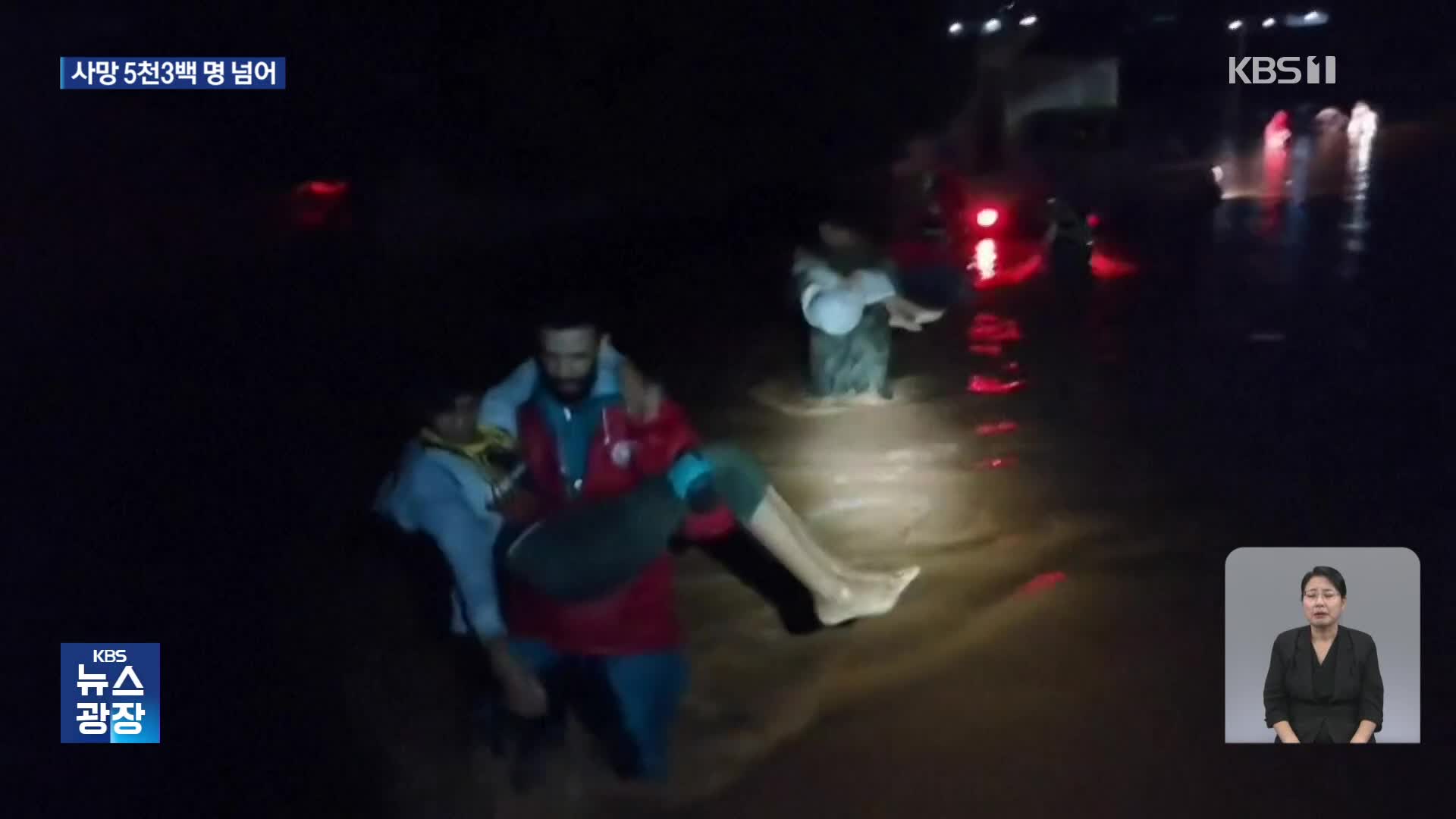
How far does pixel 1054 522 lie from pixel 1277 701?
320mm

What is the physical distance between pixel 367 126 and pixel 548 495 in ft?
1.46

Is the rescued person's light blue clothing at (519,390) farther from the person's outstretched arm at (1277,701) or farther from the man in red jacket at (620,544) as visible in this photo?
the person's outstretched arm at (1277,701)

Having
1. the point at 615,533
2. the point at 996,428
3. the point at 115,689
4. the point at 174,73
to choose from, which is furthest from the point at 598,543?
the point at 174,73

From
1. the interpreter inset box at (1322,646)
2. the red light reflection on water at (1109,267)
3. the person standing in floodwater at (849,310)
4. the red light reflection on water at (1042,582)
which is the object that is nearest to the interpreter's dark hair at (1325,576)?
the interpreter inset box at (1322,646)

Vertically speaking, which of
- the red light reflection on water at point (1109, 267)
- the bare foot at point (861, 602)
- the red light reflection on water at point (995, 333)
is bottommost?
the bare foot at point (861, 602)

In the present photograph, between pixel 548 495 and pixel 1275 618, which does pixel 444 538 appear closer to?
pixel 548 495

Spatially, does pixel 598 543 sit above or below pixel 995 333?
below

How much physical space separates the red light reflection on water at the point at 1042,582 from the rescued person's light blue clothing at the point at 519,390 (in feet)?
1.65

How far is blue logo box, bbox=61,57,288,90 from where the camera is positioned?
149 centimetres

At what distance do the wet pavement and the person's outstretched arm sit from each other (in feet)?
0.14

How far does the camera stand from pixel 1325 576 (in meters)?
1.51

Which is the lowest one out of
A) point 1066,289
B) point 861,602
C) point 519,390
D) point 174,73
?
point 861,602

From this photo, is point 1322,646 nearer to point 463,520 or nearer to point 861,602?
point 861,602

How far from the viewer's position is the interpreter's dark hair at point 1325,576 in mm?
1509
